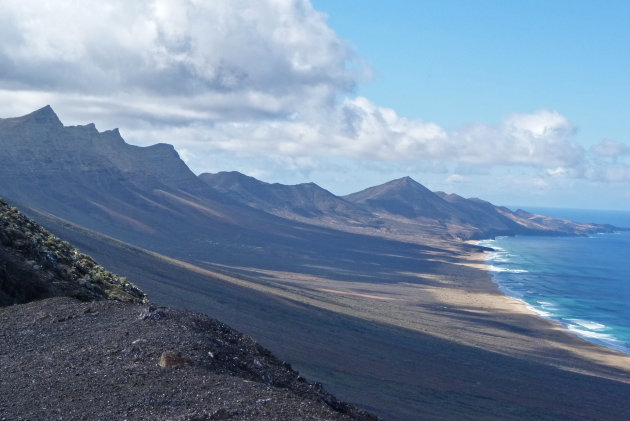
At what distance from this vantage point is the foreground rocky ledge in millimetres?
10500

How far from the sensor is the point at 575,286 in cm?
11894

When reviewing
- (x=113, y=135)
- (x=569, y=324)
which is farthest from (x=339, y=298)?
(x=113, y=135)

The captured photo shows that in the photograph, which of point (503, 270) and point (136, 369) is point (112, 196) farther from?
point (136, 369)

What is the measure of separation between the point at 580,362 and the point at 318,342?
22.4 metres

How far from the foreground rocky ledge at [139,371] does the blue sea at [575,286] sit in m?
60.8

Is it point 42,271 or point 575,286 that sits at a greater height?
point 42,271

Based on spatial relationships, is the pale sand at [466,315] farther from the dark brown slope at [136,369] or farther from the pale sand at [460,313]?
the dark brown slope at [136,369]

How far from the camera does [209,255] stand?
4638 inches

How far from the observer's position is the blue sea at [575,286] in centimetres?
8012

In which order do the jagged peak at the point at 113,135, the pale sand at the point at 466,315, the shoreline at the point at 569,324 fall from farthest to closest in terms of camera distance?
the jagged peak at the point at 113,135
the shoreline at the point at 569,324
the pale sand at the point at 466,315

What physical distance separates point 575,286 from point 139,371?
117m

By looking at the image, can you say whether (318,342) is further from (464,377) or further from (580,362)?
(580,362)

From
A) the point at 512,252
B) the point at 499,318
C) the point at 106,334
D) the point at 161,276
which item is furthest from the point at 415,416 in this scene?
the point at 512,252

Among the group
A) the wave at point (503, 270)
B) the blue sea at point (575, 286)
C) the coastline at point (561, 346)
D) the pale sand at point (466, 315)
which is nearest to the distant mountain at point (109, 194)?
the wave at point (503, 270)
